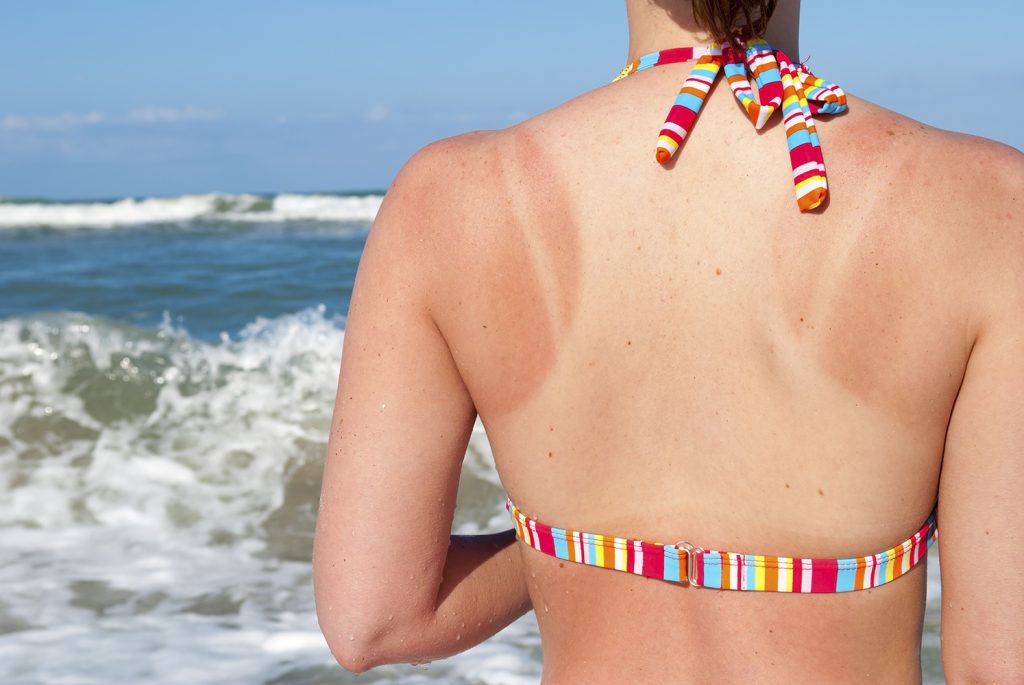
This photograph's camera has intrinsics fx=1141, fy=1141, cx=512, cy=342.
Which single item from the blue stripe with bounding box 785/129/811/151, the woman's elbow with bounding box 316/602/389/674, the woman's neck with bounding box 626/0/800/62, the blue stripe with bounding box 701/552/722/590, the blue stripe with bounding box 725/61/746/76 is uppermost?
the woman's neck with bounding box 626/0/800/62

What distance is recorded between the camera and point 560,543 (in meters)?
1.21

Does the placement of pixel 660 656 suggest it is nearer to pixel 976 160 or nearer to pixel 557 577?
pixel 557 577

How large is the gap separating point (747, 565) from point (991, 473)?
246mm

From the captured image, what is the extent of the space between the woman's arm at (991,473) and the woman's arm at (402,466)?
493mm

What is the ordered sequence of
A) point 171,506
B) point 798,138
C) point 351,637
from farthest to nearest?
point 171,506 → point 351,637 → point 798,138

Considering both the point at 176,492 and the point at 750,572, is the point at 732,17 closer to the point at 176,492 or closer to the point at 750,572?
the point at 750,572

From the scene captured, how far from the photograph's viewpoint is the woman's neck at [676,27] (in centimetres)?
109

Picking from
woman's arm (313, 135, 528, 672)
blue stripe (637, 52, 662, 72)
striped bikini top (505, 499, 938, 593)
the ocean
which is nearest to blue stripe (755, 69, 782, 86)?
blue stripe (637, 52, 662, 72)

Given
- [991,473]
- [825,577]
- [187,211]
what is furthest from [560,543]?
[187,211]

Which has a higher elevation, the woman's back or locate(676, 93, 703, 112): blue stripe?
locate(676, 93, 703, 112): blue stripe

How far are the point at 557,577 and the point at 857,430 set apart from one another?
0.38m

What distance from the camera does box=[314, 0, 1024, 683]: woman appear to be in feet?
3.29

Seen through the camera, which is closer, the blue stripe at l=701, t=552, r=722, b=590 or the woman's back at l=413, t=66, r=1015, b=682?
the woman's back at l=413, t=66, r=1015, b=682

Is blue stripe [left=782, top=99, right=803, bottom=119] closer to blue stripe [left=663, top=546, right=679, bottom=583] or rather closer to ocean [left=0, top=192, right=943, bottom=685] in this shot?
blue stripe [left=663, top=546, right=679, bottom=583]
